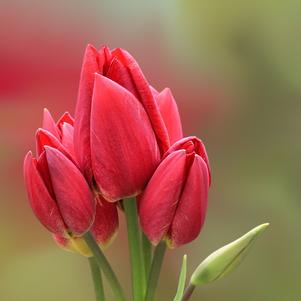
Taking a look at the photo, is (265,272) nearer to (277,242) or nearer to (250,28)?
(277,242)

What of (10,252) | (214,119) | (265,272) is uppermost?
(214,119)

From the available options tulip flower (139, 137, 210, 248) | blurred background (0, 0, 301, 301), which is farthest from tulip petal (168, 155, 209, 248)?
blurred background (0, 0, 301, 301)

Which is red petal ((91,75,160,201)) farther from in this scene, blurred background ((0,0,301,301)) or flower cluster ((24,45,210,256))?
blurred background ((0,0,301,301))

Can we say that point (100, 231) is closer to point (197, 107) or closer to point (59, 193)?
point (59, 193)

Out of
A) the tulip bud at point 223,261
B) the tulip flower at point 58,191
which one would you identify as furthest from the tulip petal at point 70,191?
the tulip bud at point 223,261

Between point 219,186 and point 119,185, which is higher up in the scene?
point 119,185

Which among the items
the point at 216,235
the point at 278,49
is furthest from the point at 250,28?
the point at 216,235

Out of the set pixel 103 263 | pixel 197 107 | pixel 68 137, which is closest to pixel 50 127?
pixel 68 137

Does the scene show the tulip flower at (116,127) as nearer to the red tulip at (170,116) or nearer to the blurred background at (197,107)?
the red tulip at (170,116)
